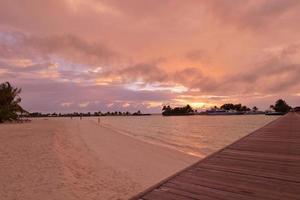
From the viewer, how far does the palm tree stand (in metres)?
53.2

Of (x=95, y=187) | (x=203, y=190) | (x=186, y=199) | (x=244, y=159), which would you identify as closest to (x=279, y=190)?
(x=203, y=190)

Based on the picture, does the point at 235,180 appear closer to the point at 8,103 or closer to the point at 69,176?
the point at 69,176

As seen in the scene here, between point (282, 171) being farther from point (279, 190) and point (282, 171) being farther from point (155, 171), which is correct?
point (155, 171)

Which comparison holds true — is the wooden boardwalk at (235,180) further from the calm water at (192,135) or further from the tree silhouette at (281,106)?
the tree silhouette at (281,106)

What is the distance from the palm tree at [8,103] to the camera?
175ft

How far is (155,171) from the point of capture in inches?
460

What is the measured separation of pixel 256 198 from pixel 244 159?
9.71ft

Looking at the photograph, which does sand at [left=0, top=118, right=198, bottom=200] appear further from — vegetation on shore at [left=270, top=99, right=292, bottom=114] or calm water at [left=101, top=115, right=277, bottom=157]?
vegetation on shore at [left=270, top=99, right=292, bottom=114]

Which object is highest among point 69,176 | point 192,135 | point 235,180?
point 235,180

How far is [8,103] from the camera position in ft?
181

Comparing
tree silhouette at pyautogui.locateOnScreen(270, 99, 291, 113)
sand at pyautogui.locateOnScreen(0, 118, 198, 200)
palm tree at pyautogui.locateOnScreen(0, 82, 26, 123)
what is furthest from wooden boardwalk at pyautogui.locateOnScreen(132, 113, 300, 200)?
tree silhouette at pyautogui.locateOnScreen(270, 99, 291, 113)

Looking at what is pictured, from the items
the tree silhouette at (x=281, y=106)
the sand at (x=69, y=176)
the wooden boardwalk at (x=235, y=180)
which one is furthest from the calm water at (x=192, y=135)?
the tree silhouette at (x=281, y=106)

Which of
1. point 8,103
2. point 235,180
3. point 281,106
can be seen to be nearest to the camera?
point 235,180

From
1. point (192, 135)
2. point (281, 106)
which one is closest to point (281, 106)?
point (281, 106)
